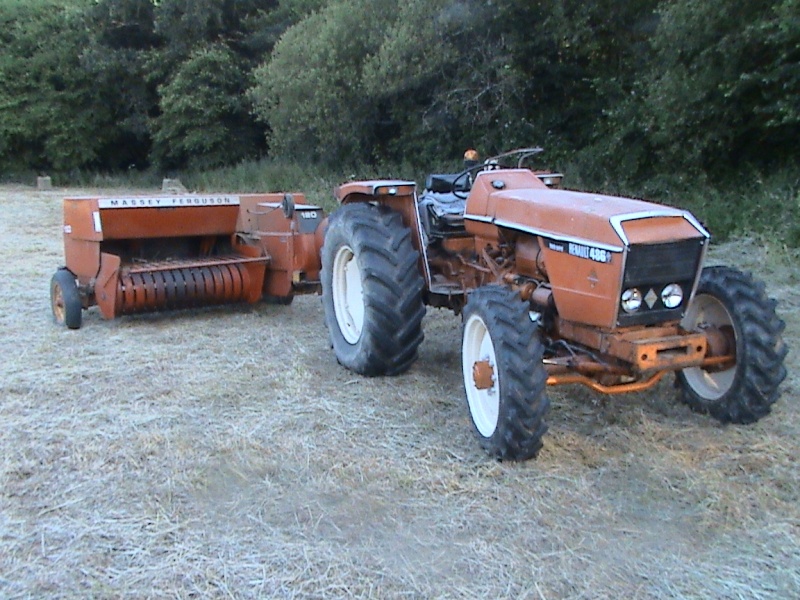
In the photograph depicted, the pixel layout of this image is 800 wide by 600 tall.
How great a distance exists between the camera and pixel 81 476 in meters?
3.32

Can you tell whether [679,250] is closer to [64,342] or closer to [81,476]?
[81,476]

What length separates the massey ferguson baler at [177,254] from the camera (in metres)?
5.75

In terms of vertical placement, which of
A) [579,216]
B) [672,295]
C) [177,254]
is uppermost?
[579,216]

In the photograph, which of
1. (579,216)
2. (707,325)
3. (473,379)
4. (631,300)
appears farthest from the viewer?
(707,325)

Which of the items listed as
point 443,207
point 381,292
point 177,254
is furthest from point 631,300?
point 177,254

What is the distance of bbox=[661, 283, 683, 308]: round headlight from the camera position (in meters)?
3.38

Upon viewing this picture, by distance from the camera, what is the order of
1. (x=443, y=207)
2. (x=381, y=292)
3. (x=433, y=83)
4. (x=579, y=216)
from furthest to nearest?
(x=433, y=83) → (x=443, y=207) → (x=381, y=292) → (x=579, y=216)

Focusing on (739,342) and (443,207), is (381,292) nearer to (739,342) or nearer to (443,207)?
(443,207)

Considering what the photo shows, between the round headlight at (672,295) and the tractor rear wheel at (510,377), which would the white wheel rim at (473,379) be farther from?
the round headlight at (672,295)

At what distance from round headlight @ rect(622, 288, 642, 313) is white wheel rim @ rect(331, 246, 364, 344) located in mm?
1987

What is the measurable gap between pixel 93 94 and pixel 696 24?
1947 centimetres

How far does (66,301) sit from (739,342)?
4.45 m

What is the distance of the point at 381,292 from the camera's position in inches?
171

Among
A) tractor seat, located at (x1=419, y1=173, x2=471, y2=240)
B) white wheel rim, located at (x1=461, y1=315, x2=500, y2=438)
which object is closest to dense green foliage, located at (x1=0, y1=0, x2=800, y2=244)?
tractor seat, located at (x1=419, y1=173, x2=471, y2=240)
